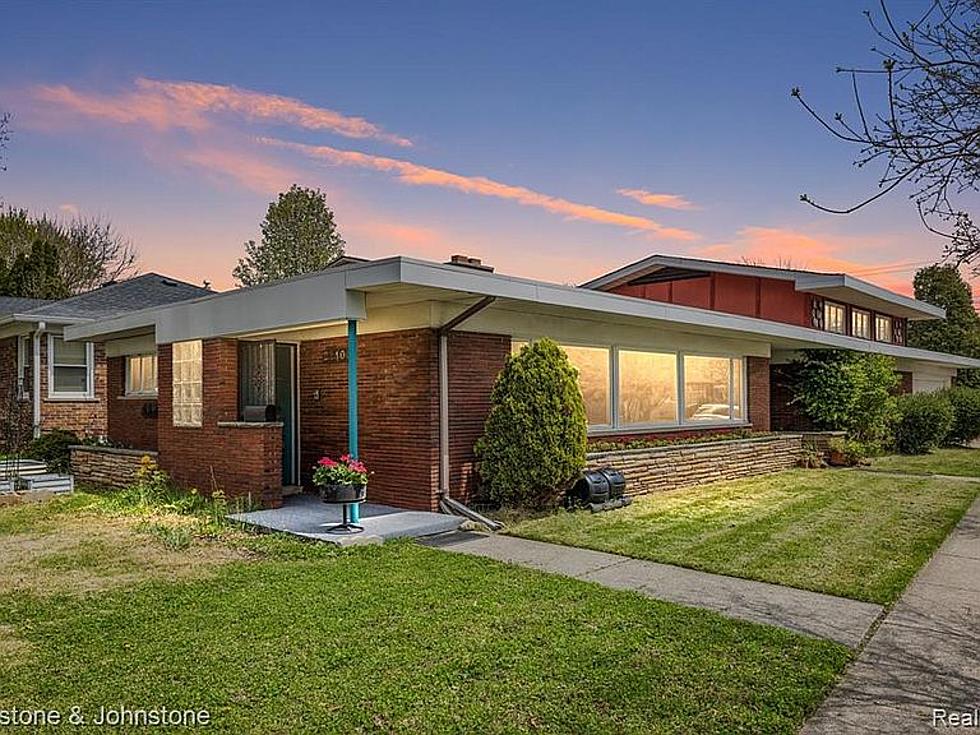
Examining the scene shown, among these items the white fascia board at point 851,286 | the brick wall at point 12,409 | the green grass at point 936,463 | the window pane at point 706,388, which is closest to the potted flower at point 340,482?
the window pane at point 706,388

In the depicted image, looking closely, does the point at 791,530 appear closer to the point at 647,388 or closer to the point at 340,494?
the point at 340,494

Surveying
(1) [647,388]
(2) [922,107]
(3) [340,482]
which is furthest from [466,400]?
(2) [922,107]

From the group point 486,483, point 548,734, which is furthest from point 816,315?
point 548,734

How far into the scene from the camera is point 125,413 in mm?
14914

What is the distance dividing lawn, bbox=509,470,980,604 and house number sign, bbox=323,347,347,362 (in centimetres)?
360

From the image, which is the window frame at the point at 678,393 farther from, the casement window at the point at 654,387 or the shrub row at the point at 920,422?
the shrub row at the point at 920,422

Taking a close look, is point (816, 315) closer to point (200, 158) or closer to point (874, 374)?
point (874, 374)

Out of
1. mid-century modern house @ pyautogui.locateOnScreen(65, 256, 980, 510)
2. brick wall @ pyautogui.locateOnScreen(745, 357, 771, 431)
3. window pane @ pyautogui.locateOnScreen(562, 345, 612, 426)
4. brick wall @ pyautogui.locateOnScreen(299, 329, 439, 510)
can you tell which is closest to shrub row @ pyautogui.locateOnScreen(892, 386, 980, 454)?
brick wall @ pyautogui.locateOnScreen(745, 357, 771, 431)

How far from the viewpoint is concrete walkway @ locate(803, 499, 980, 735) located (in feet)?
11.9

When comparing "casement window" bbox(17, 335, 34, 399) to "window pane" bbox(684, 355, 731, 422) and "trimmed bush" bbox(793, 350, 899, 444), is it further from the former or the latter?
"trimmed bush" bbox(793, 350, 899, 444)

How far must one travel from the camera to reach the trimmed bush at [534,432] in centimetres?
923

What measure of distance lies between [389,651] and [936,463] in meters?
15.8

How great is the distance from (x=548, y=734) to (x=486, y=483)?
629 centimetres

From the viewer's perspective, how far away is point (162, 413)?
1149 cm
